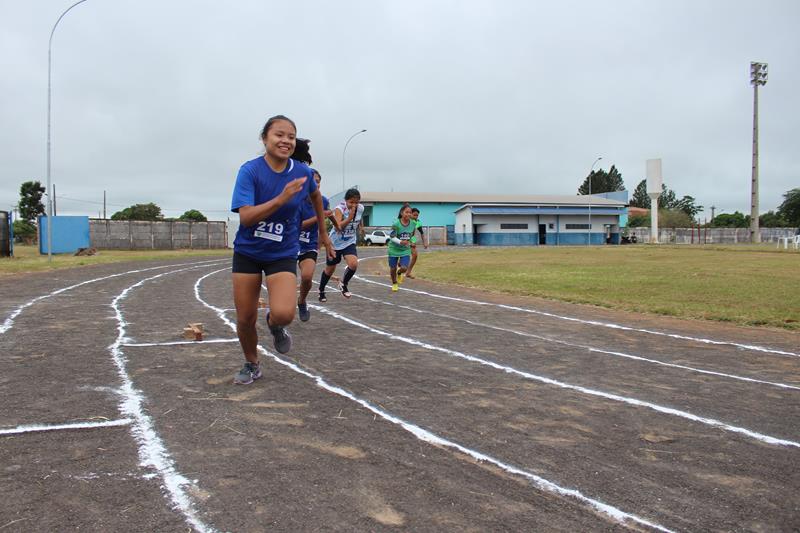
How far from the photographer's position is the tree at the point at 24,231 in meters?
55.2

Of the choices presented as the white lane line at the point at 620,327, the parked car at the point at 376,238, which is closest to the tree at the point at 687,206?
the parked car at the point at 376,238

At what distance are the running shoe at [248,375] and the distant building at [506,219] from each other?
2385 inches

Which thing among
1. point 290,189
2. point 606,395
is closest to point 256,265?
point 290,189

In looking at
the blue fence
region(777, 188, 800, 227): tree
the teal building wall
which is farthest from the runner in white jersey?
region(777, 188, 800, 227): tree

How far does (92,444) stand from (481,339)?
4860mm

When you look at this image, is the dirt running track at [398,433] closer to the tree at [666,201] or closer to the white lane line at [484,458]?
the white lane line at [484,458]

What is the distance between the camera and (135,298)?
11.8 m

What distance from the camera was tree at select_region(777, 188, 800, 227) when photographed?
84312mm

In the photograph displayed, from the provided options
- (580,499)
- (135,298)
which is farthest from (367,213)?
(580,499)

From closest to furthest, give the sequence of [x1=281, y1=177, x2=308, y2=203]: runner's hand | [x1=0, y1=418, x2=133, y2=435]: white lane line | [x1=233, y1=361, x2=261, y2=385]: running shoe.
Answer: [x1=0, y1=418, x2=133, y2=435]: white lane line
[x1=281, y1=177, x2=308, y2=203]: runner's hand
[x1=233, y1=361, x2=261, y2=385]: running shoe

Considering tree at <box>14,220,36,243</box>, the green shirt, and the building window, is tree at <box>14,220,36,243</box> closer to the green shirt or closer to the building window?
the building window

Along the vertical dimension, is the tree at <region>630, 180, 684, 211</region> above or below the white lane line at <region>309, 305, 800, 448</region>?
above

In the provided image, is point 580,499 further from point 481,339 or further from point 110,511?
point 481,339

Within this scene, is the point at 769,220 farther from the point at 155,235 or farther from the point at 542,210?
the point at 155,235
